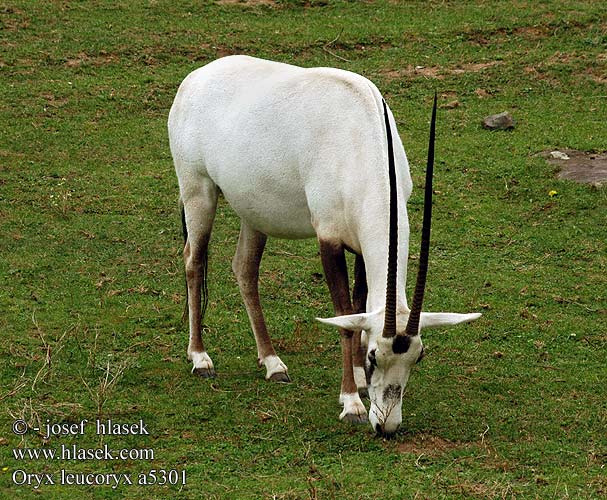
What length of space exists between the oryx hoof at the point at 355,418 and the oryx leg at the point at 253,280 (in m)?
1.09

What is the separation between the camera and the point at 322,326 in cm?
875

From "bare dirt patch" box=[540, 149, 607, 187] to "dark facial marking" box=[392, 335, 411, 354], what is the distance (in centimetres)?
569

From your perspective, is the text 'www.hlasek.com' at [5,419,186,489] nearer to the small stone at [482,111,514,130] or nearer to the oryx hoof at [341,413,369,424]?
the oryx hoof at [341,413,369,424]

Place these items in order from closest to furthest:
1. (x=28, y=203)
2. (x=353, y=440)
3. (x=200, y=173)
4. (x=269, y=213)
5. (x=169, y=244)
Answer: (x=353, y=440)
(x=269, y=213)
(x=200, y=173)
(x=169, y=244)
(x=28, y=203)

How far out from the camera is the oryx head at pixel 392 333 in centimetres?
611

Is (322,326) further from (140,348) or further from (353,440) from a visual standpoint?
(353,440)

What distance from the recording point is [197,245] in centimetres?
816

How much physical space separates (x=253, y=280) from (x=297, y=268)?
1685 millimetres

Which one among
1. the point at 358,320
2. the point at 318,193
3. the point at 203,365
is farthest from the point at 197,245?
the point at 358,320

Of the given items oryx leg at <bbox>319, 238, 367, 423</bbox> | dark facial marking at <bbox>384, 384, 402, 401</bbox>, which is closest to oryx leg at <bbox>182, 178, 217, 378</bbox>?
oryx leg at <bbox>319, 238, 367, 423</bbox>

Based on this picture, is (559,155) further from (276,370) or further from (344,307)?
(344,307)

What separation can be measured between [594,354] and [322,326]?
200 centimetres

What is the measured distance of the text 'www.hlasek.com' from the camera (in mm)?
6090

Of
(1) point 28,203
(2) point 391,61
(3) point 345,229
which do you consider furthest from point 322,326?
(2) point 391,61
